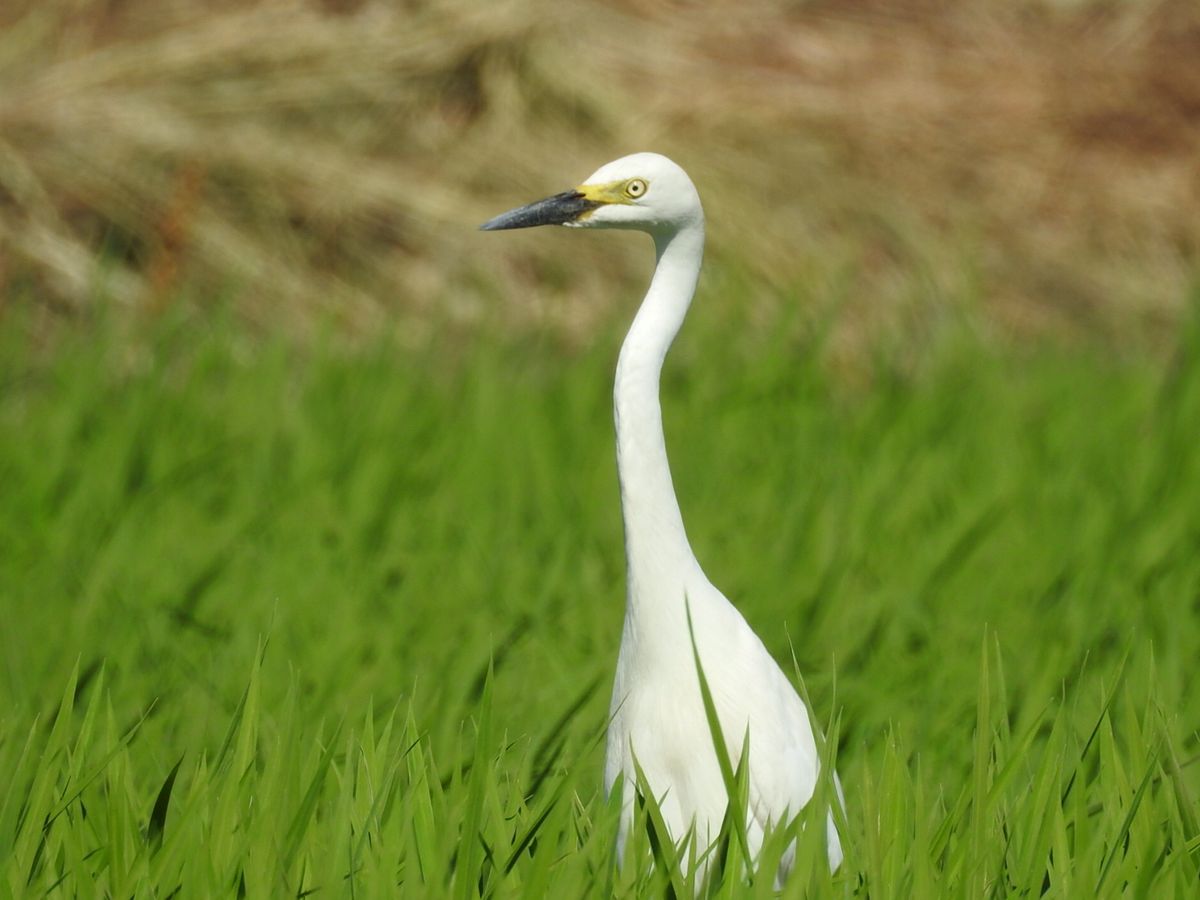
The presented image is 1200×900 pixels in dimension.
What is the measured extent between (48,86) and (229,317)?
1167 mm

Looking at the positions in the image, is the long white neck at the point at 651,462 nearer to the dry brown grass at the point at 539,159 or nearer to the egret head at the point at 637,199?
the egret head at the point at 637,199

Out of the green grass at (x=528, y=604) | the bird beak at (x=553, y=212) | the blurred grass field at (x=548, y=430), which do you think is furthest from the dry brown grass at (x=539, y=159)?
the bird beak at (x=553, y=212)

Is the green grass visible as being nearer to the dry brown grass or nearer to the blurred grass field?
the blurred grass field

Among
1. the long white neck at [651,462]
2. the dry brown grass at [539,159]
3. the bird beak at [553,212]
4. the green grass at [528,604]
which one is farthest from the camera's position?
the dry brown grass at [539,159]

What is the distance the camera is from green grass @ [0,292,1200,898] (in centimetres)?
219

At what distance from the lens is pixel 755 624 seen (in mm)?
3652

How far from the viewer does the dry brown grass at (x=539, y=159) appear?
584 centimetres

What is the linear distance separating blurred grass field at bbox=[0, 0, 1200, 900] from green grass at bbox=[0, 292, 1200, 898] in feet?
0.05

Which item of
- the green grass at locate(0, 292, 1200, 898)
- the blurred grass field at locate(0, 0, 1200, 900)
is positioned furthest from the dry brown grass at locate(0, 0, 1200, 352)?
the green grass at locate(0, 292, 1200, 898)

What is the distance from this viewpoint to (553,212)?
8.73ft

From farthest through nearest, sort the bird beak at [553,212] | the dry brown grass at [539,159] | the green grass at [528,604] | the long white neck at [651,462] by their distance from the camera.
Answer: the dry brown grass at [539,159]
the bird beak at [553,212]
the long white neck at [651,462]
the green grass at [528,604]

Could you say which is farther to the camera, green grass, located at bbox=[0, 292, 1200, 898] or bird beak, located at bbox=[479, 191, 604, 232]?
bird beak, located at bbox=[479, 191, 604, 232]

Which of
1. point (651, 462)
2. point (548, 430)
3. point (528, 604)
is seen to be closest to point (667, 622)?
point (651, 462)

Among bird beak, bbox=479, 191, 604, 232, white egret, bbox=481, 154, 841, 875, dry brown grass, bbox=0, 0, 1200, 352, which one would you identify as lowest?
dry brown grass, bbox=0, 0, 1200, 352
